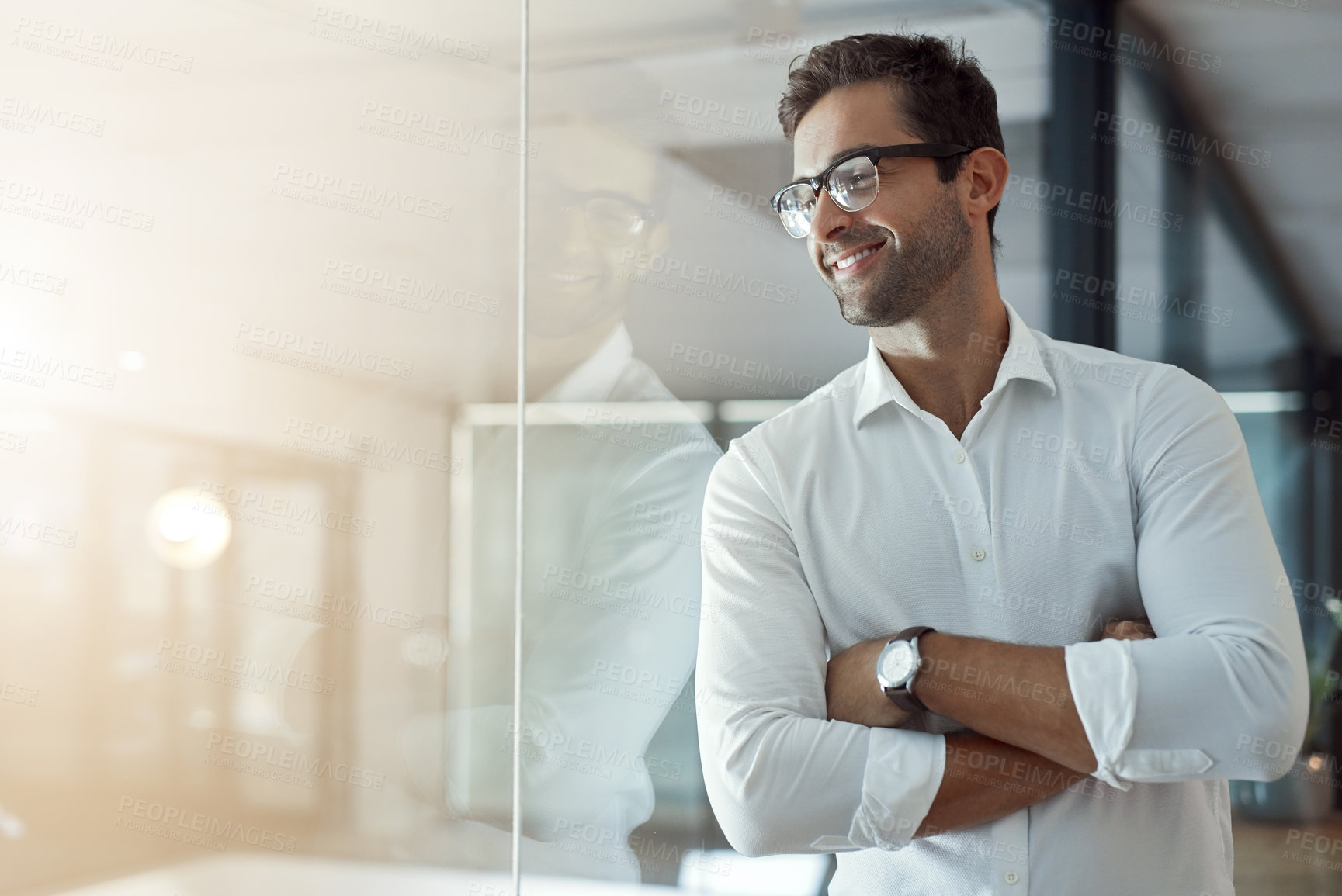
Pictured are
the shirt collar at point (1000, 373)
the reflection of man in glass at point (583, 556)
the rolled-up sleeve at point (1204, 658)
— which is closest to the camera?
the rolled-up sleeve at point (1204, 658)

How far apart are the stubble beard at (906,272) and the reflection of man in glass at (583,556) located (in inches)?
17.1

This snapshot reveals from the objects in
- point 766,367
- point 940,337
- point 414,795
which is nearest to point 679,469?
point 766,367

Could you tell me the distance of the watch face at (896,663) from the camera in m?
1.40

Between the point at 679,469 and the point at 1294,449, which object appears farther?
the point at 679,469

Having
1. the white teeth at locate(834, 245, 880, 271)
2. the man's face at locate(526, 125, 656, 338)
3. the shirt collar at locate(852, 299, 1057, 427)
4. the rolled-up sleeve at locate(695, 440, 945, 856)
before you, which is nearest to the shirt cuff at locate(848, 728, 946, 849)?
the rolled-up sleeve at locate(695, 440, 945, 856)

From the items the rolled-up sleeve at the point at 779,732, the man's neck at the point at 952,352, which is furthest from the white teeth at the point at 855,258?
the rolled-up sleeve at the point at 779,732

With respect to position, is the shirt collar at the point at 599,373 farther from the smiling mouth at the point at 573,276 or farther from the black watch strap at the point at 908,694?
the black watch strap at the point at 908,694

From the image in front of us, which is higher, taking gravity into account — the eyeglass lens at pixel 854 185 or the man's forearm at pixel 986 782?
the eyeglass lens at pixel 854 185

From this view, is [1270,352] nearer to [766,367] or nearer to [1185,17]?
[1185,17]

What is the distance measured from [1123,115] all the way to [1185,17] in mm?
196

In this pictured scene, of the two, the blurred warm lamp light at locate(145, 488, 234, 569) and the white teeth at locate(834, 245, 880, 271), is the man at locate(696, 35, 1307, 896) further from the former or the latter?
the blurred warm lamp light at locate(145, 488, 234, 569)

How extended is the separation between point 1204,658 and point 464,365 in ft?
4.97

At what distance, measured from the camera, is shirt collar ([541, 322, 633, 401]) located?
2.10 metres

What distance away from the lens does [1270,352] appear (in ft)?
5.81
